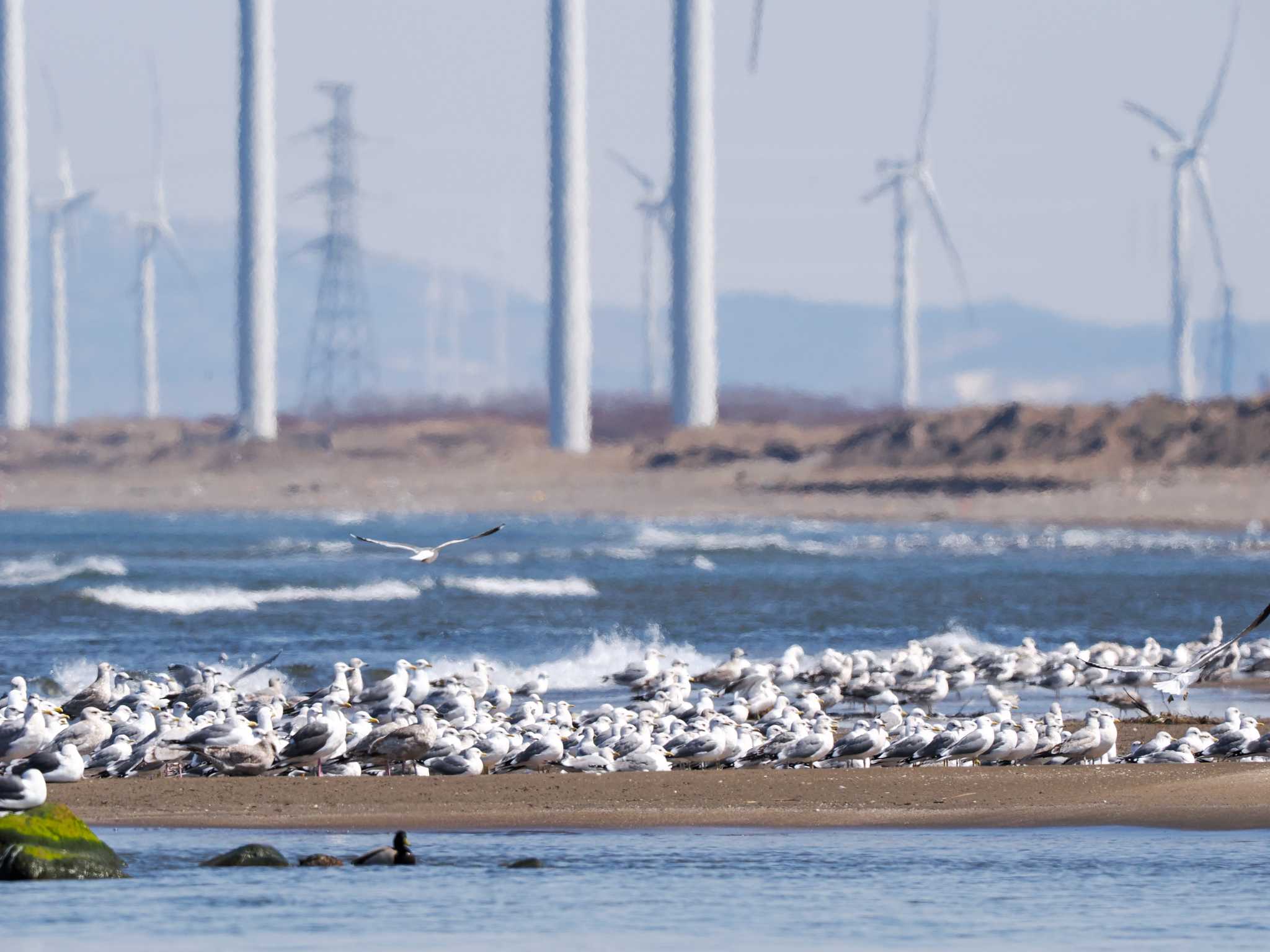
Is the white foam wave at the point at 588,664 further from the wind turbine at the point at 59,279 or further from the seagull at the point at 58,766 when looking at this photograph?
the wind turbine at the point at 59,279

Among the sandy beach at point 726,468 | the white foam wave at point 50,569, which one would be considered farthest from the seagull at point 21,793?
the sandy beach at point 726,468

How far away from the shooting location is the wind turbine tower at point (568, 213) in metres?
93.8

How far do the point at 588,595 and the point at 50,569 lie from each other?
50.3 ft

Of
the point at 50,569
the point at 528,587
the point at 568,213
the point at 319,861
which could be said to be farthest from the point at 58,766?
the point at 568,213

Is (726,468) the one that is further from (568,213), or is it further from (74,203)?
(74,203)

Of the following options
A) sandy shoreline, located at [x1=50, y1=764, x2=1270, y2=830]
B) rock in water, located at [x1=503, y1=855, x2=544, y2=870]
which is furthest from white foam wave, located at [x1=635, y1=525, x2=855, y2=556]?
rock in water, located at [x1=503, y1=855, x2=544, y2=870]

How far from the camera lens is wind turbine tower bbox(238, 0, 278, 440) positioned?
3807 inches

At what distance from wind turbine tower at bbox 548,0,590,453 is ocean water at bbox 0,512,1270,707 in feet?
50.4

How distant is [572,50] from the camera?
307ft

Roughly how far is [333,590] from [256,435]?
182 ft

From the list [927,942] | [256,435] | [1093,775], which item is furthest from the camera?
[256,435]

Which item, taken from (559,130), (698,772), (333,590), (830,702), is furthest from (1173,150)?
(698,772)

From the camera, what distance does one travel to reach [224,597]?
164 ft

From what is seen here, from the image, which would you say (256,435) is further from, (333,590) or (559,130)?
(333,590)
